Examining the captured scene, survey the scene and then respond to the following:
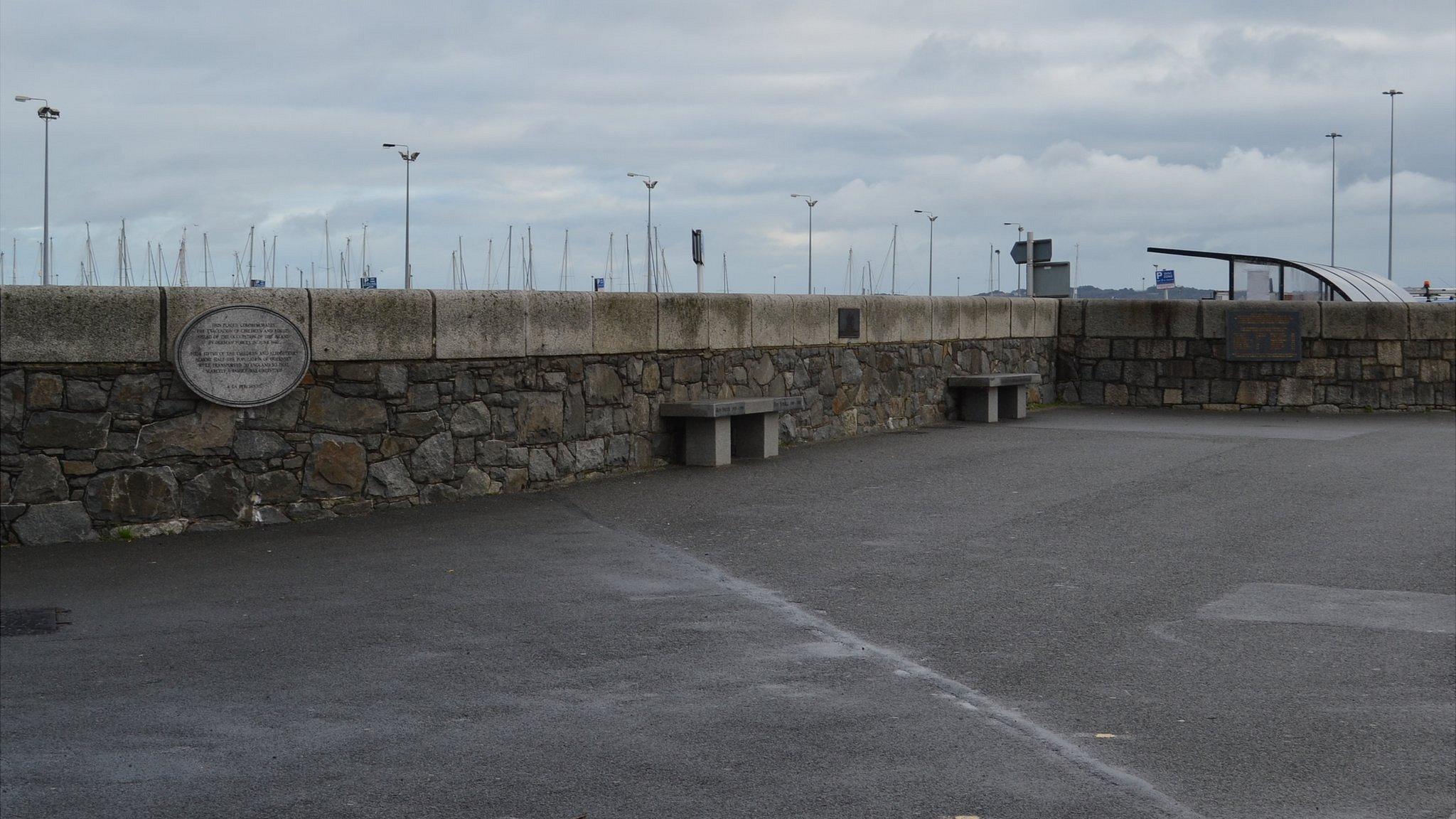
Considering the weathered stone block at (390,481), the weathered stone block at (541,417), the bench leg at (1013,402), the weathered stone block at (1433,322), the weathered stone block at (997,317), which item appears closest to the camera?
the weathered stone block at (390,481)

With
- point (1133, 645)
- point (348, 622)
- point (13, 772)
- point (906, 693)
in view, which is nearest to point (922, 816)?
point (906, 693)

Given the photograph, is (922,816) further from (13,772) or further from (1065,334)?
(1065,334)

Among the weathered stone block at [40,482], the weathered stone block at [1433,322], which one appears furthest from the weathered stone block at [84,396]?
the weathered stone block at [1433,322]

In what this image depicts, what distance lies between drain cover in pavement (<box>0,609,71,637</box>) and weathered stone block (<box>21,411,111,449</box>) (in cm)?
174

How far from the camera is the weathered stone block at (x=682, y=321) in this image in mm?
11570

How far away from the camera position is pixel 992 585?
276 inches

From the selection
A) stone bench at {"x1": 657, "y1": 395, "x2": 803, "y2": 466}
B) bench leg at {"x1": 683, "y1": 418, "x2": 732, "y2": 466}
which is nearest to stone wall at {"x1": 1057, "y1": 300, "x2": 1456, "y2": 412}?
stone bench at {"x1": 657, "y1": 395, "x2": 803, "y2": 466}

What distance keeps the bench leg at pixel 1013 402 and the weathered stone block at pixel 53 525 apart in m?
11.7

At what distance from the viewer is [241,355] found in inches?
335

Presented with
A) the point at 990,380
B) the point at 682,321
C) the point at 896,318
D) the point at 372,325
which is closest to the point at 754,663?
the point at 372,325

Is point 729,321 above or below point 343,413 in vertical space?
above

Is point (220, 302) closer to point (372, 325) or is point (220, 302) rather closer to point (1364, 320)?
point (372, 325)

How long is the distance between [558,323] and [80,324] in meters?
3.56

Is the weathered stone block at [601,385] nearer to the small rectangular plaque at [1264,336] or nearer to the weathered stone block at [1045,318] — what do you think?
the weathered stone block at [1045,318]
